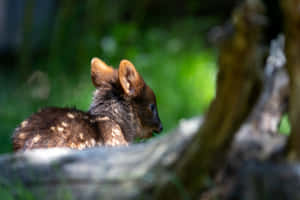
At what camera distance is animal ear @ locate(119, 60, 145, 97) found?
4.48 meters

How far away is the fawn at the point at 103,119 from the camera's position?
377cm

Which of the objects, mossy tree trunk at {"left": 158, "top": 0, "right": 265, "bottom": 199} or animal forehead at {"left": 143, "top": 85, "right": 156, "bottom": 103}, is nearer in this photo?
mossy tree trunk at {"left": 158, "top": 0, "right": 265, "bottom": 199}

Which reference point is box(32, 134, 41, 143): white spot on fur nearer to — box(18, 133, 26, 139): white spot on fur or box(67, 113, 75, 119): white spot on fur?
box(18, 133, 26, 139): white spot on fur

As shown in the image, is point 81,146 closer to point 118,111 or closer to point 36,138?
point 36,138

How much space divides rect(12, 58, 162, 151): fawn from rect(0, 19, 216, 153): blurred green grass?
137 cm

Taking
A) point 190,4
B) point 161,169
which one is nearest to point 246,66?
point 161,169

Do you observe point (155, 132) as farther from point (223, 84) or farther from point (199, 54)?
point (199, 54)

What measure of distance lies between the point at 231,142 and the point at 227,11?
750cm

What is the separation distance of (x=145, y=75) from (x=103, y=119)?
3213 millimetres

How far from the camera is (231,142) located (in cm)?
251

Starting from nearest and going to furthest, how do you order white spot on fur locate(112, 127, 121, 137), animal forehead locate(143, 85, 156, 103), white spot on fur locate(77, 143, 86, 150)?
white spot on fur locate(77, 143, 86, 150), white spot on fur locate(112, 127, 121, 137), animal forehead locate(143, 85, 156, 103)

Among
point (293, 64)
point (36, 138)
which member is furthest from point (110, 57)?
point (293, 64)

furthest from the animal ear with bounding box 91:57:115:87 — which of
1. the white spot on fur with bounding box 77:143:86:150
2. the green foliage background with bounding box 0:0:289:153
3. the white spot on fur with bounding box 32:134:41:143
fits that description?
the green foliage background with bounding box 0:0:289:153

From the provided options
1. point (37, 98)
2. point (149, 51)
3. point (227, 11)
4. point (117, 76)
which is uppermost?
point (227, 11)
